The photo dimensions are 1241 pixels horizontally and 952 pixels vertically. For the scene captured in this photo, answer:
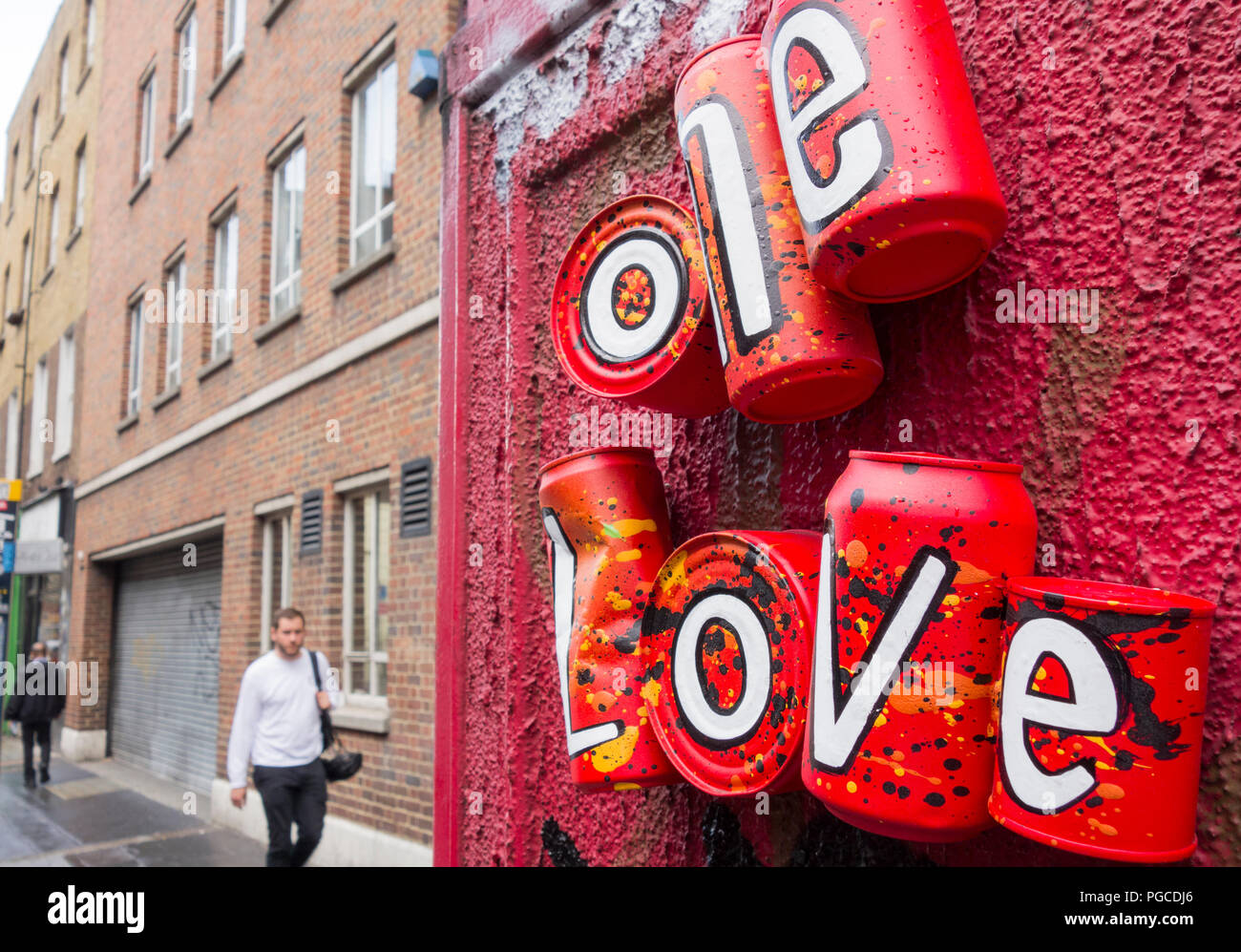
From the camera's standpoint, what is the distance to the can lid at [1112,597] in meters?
1.05

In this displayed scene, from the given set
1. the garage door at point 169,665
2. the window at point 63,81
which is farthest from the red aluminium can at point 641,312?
the window at point 63,81

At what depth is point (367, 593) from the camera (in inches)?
287

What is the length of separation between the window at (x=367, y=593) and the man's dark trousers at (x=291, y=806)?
1548 mm

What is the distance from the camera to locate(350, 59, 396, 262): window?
24.2ft

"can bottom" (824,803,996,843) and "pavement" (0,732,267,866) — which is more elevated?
"can bottom" (824,803,996,843)

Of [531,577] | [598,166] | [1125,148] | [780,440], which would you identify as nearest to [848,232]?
[1125,148]

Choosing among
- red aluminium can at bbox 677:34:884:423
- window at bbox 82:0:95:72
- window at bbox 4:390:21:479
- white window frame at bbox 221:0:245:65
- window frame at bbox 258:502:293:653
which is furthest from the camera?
window at bbox 4:390:21:479

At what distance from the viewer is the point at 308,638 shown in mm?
7598

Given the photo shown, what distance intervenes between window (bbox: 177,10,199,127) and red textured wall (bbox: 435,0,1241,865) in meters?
10.5

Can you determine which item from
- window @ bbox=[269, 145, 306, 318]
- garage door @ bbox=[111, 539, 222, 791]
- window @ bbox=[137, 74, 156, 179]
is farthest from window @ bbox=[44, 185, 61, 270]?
window @ bbox=[269, 145, 306, 318]

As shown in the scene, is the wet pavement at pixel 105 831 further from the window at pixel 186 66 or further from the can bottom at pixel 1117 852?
the window at pixel 186 66

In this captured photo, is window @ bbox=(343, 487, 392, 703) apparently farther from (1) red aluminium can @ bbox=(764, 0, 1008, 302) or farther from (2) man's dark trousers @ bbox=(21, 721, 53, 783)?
(2) man's dark trousers @ bbox=(21, 721, 53, 783)

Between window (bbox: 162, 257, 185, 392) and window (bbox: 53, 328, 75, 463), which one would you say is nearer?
window (bbox: 162, 257, 185, 392)

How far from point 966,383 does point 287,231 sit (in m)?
8.59
